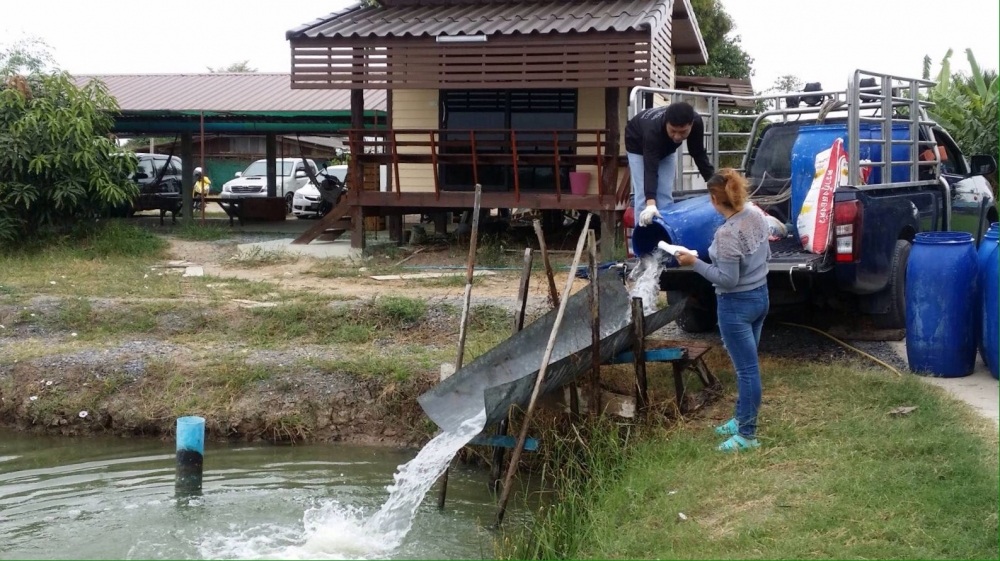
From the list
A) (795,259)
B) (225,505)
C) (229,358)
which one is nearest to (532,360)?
(795,259)

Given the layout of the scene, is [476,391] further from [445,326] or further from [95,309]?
[95,309]

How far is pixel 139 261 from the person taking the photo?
14898mm

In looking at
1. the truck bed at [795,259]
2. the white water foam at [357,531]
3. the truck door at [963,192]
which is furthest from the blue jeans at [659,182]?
the truck door at [963,192]

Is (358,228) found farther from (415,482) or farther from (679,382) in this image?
(415,482)

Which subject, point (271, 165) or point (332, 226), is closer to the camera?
point (332, 226)

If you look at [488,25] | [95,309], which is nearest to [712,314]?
[95,309]

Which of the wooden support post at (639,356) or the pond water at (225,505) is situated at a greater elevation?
the wooden support post at (639,356)

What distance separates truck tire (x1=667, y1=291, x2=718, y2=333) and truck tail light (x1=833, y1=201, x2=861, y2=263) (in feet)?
5.41

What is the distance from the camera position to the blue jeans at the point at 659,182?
7.57m

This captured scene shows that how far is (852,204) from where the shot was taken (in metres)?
7.17

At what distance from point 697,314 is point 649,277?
1.84 meters

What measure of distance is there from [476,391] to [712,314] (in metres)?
3.13

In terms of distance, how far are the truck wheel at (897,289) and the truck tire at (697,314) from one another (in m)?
1.39

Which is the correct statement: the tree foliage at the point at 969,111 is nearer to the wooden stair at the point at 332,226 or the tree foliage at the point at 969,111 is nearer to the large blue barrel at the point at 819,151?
the large blue barrel at the point at 819,151
